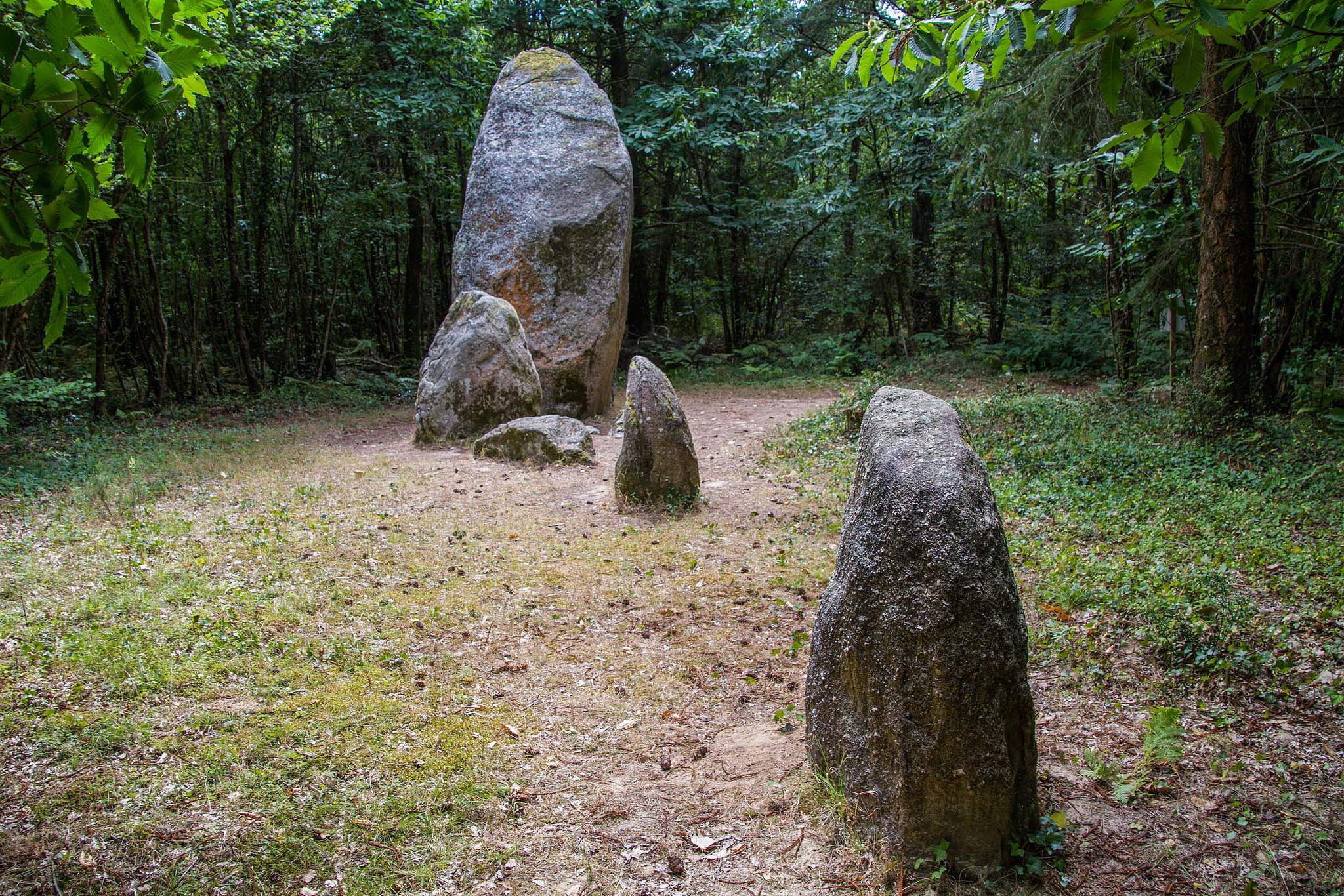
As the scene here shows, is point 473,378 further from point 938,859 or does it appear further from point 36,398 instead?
point 938,859

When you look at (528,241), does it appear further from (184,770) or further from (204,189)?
(184,770)

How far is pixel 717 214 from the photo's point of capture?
1778 centimetres

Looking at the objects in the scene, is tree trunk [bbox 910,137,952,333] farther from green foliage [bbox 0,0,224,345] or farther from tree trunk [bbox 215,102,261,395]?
green foliage [bbox 0,0,224,345]

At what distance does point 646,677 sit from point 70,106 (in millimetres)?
3409

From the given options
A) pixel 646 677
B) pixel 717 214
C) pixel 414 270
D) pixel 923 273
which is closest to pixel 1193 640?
pixel 646 677

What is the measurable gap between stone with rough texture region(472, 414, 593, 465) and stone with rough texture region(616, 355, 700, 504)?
183 cm

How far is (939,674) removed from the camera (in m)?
2.65

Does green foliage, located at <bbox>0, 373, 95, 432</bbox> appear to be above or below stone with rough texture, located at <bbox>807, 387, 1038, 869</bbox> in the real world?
above

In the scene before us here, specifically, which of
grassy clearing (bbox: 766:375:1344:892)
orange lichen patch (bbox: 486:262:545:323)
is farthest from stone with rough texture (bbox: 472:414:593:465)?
grassy clearing (bbox: 766:375:1344:892)

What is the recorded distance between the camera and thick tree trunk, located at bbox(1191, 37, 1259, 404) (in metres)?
7.37

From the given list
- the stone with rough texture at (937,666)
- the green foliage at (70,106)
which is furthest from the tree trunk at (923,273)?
the green foliage at (70,106)

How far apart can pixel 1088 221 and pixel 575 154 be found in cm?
713

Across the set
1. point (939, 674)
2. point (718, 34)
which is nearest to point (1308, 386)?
point (939, 674)

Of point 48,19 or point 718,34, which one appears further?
point 718,34
